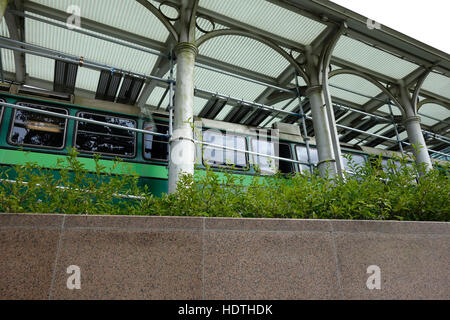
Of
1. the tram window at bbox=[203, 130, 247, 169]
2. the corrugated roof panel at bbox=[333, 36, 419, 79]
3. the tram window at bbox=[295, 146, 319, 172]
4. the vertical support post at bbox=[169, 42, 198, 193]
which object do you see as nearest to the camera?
the vertical support post at bbox=[169, 42, 198, 193]

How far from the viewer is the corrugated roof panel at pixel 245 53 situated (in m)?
10.5

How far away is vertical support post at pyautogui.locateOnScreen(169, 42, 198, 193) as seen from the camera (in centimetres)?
723

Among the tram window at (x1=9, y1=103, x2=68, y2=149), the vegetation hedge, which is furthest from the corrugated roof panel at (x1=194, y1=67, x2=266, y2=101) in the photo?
the vegetation hedge

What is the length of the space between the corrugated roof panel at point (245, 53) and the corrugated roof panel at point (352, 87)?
7.61 ft

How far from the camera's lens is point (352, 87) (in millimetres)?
12930

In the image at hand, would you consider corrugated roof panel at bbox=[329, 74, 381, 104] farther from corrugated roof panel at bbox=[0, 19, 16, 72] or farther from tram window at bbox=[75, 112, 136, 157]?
corrugated roof panel at bbox=[0, 19, 16, 72]

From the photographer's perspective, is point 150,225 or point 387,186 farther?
point 387,186

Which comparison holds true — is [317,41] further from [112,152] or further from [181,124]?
[112,152]

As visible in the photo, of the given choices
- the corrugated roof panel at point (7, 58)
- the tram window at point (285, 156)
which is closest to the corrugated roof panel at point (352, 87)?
the tram window at point (285, 156)

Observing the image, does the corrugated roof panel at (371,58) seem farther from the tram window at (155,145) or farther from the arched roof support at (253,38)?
the tram window at (155,145)

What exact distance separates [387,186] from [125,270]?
3.02m

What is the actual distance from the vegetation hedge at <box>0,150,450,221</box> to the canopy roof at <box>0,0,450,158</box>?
271 inches

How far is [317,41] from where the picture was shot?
34.5 feet
